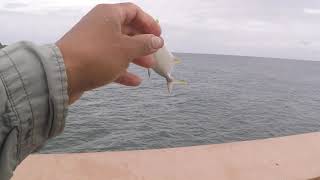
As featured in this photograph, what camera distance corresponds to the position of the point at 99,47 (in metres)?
1.24

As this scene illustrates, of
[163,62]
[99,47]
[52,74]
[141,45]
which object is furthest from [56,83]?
[163,62]

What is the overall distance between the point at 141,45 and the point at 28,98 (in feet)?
1.84

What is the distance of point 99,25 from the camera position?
4.23 ft

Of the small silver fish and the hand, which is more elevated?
the hand

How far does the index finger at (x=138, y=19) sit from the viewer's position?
149 centimetres

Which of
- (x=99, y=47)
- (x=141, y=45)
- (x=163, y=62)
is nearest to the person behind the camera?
(x=99, y=47)

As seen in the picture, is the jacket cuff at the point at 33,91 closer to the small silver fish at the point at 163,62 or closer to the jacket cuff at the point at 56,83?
the jacket cuff at the point at 56,83

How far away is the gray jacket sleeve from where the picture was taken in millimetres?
939

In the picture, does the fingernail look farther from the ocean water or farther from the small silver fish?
the ocean water

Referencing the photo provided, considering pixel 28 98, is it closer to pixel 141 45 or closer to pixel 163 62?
pixel 141 45

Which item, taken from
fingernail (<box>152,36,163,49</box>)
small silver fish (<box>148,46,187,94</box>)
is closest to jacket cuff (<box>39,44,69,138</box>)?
fingernail (<box>152,36,163,49</box>)

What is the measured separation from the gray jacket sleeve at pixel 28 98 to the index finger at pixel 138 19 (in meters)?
0.47

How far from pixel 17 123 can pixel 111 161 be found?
9.99 ft

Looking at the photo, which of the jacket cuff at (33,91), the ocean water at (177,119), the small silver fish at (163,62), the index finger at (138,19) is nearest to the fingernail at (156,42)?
the index finger at (138,19)
